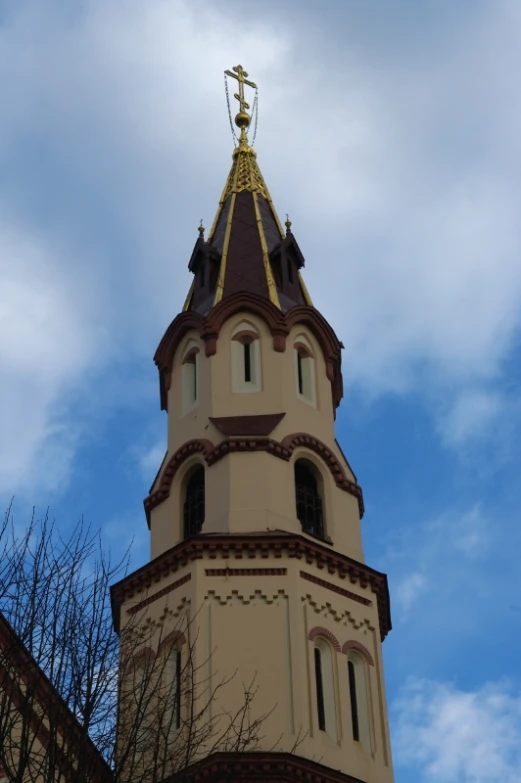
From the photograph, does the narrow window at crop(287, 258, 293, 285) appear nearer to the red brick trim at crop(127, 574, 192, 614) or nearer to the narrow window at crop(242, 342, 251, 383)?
the narrow window at crop(242, 342, 251, 383)

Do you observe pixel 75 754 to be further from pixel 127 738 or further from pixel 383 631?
pixel 383 631

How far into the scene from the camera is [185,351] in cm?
3519

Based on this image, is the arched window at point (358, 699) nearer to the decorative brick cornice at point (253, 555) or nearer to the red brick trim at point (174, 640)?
the decorative brick cornice at point (253, 555)

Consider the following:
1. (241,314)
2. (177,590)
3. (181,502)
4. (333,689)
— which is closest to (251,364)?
(241,314)

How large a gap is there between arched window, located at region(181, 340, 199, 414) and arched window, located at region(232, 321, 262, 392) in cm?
105

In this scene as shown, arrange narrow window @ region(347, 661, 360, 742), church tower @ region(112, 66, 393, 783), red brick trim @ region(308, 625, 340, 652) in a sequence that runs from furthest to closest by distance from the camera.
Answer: red brick trim @ region(308, 625, 340, 652) → narrow window @ region(347, 661, 360, 742) → church tower @ region(112, 66, 393, 783)

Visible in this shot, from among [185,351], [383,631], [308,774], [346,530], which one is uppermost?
[185,351]

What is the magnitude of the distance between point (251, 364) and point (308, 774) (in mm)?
10929

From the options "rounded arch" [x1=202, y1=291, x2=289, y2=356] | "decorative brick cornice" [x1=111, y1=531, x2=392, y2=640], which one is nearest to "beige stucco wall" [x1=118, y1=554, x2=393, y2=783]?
"decorative brick cornice" [x1=111, y1=531, x2=392, y2=640]

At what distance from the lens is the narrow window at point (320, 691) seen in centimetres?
2773

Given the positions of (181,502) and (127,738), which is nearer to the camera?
(127,738)

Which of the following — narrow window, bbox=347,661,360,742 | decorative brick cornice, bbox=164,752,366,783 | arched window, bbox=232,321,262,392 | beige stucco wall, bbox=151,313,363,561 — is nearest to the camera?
decorative brick cornice, bbox=164,752,366,783

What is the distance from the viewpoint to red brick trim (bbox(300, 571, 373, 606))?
1157 inches

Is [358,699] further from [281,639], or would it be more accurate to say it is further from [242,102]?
[242,102]
